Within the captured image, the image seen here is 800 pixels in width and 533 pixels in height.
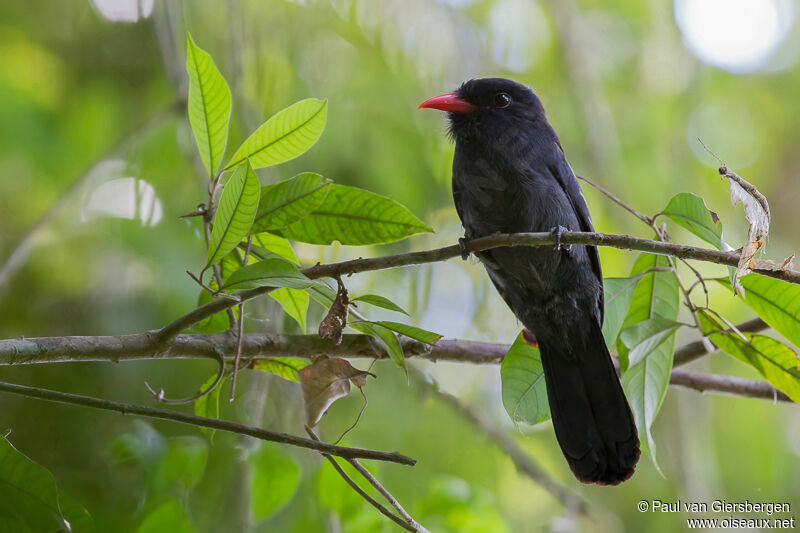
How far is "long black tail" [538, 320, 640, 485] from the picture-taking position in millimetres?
2299

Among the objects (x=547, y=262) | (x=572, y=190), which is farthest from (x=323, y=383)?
(x=572, y=190)

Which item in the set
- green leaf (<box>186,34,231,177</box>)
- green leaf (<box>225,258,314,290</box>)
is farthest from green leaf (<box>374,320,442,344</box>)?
green leaf (<box>186,34,231,177</box>)

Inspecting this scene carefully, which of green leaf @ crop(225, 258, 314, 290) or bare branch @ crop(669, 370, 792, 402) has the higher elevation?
green leaf @ crop(225, 258, 314, 290)

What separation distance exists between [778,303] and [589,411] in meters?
0.73

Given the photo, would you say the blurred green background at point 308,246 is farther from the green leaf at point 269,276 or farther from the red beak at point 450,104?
the green leaf at point 269,276

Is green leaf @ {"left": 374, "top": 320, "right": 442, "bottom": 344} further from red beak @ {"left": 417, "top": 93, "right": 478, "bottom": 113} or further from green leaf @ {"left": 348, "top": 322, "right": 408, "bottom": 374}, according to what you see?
red beak @ {"left": 417, "top": 93, "right": 478, "bottom": 113}

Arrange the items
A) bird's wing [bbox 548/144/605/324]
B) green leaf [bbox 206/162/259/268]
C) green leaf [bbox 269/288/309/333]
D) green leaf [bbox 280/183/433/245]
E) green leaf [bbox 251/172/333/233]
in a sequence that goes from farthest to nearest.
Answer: bird's wing [bbox 548/144/605/324] < green leaf [bbox 269/288/309/333] < green leaf [bbox 280/183/433/245] < green leaf [bbox 251/172/333/233] < green leaf [bbox 206/162/259/268]

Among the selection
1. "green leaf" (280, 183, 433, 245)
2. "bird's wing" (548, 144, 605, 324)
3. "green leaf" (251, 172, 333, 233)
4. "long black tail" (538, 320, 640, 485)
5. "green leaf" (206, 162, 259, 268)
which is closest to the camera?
"green leaf" (206, 162, 259, 268)

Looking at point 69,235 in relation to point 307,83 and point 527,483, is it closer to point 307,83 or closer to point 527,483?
point 307,83

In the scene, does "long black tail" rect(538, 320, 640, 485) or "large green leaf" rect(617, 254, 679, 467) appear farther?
"long black tail" rect(538, 320, 640, 485)

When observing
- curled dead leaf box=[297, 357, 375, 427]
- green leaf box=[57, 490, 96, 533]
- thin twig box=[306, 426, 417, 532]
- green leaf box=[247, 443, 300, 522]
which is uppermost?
curled dead leaf box=[297, 357, 375, 427]

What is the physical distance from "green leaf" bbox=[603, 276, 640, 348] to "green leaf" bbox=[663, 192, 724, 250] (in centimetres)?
36

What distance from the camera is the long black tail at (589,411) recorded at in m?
2.30

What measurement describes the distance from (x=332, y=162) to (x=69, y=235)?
1.29 m
